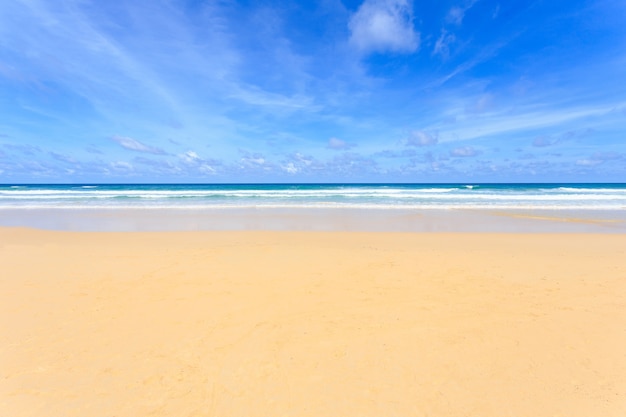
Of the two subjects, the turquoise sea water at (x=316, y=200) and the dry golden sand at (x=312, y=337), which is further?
the turquoise sea water at (x=316, y=200)

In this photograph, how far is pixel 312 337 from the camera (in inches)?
137

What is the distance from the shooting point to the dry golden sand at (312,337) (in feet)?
8.39

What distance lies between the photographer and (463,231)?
10.9 metres

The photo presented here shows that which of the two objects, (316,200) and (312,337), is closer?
(312,337)

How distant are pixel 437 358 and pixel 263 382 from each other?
6.16ft

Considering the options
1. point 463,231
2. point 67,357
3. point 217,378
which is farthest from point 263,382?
point 463,231

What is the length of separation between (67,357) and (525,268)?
26.0 ft

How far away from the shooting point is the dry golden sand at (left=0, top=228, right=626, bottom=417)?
2557mm

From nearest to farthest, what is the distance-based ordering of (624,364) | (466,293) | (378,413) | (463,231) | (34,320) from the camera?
(378,413), (624,364), (34,320), (466,293), (463,231)

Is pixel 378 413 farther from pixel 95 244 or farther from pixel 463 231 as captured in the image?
pixel 463 231

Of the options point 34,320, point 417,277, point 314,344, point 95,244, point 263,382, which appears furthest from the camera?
point 95,244

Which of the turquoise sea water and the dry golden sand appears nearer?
the dry golden sand

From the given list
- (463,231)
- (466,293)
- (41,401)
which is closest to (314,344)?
(41,401)

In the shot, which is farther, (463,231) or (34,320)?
(463,231)
